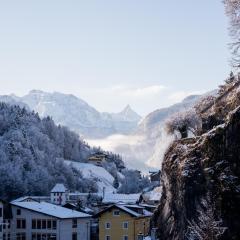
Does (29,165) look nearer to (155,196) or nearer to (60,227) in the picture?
(155,196)

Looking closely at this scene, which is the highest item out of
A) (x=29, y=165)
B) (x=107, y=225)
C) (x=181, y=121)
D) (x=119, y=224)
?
(x=29, y=165)

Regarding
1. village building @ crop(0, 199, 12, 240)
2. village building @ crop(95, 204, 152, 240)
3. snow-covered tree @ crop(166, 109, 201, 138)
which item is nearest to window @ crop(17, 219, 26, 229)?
village building @ crop(0, 199, 12, 240)

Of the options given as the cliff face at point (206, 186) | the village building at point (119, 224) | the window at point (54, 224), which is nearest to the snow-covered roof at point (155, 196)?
the village building at point (119, 224)

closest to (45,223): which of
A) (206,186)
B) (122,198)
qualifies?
(122,198)

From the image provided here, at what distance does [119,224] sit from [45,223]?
33.6 feet

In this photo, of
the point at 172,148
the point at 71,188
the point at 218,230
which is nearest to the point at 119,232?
the point at 172,148

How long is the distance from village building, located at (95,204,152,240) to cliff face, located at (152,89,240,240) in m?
32.4

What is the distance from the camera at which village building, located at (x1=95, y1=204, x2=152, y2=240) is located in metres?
78.7

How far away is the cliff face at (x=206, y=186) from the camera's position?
36.0 m

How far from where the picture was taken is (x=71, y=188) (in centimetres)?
16262

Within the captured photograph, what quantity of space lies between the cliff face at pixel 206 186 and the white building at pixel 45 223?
36.5 meters

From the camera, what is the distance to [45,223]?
268 ft

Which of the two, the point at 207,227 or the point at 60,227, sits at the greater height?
the point at 207,227

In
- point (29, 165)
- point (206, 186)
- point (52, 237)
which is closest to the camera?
point (206, 186)
